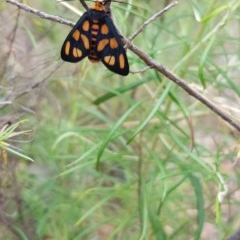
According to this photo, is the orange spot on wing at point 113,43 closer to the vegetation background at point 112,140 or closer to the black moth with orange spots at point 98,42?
the black moth with orange spots at point 98,42

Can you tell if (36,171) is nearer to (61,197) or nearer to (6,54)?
(61,197)

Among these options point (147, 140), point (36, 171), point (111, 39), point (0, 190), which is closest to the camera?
point (111, 39)

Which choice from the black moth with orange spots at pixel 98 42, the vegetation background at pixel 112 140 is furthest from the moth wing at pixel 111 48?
the vegetation background at pixel 112 140

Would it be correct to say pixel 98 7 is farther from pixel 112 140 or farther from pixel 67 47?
pixel 112 140

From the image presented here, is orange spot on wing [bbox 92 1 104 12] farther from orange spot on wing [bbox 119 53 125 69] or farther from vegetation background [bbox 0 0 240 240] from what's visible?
vegetation background [bbox 0 0 240 240]

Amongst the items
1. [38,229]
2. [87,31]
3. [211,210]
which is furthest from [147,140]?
[87,31]

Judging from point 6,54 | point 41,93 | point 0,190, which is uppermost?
point 6,54

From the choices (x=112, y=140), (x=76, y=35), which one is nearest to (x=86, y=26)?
(x=76, y=35)

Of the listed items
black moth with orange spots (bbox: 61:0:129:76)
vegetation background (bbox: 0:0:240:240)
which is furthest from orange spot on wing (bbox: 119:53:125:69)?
vegetation background (bbox: 0:0:240:240)
